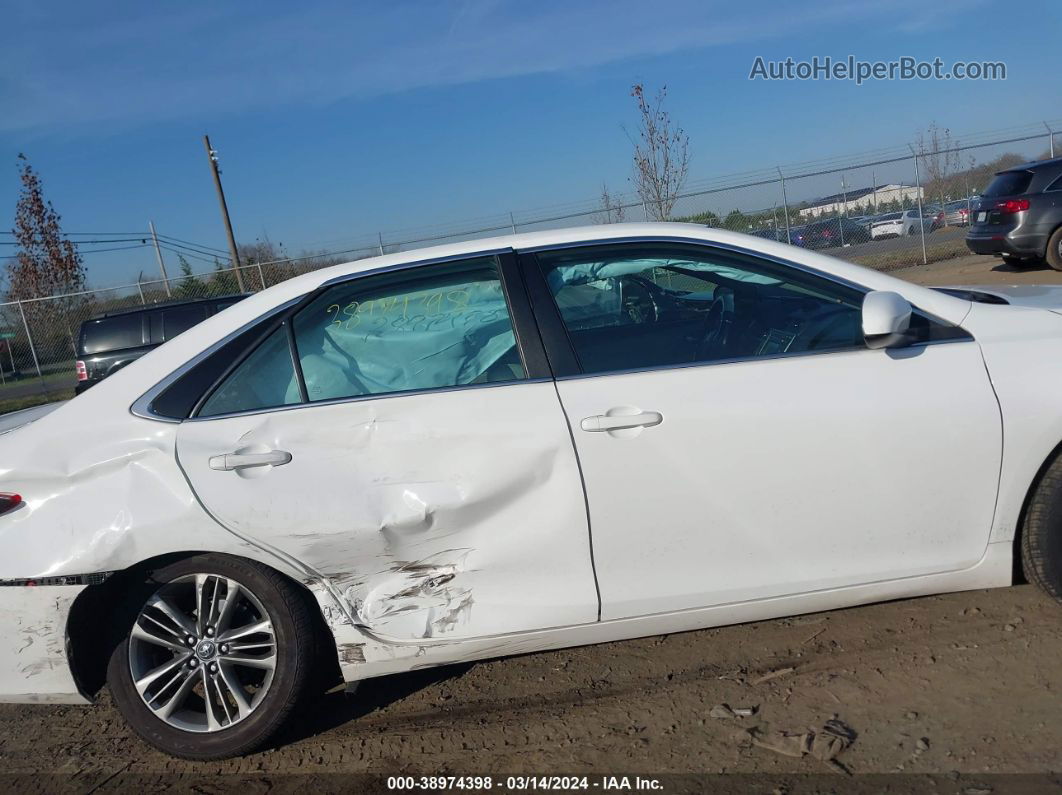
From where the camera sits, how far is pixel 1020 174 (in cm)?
1345

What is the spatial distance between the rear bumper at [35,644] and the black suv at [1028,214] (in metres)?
14.1

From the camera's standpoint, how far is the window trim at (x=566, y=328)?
2980 millimetres

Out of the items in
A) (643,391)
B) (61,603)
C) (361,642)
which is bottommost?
(361,642)

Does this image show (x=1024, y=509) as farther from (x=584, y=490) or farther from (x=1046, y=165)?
(x=1046, y=165)

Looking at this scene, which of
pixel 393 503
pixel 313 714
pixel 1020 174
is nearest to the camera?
pixel 393 503

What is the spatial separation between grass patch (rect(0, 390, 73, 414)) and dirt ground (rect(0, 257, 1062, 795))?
52.8 feet

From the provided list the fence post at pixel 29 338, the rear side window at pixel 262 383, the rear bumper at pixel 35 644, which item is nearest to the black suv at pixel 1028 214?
the rear side window at pixel 262 383

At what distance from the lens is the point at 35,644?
292 cm

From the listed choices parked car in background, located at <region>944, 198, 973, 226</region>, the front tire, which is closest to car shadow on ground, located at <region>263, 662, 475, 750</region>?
the front tire

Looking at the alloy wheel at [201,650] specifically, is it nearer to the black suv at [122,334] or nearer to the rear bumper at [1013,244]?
the black suv at [122,334]

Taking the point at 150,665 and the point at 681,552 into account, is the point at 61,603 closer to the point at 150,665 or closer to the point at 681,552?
the point at 150,665

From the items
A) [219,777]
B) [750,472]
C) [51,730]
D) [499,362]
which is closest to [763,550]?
[750,472]

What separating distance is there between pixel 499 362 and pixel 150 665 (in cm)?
162

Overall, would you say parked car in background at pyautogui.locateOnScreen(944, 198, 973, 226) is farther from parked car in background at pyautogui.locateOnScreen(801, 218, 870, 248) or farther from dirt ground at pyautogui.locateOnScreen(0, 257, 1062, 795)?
dirt ground at pyautogui.locateOnScreen(0, 257, 1062, 795)
